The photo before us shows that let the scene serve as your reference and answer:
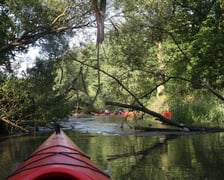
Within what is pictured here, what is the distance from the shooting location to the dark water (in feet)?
22.7

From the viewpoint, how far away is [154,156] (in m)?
8.93

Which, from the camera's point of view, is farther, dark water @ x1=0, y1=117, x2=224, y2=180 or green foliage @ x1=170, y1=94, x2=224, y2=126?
green foliage @ x1=170, y1=94, x2=224, y2=126

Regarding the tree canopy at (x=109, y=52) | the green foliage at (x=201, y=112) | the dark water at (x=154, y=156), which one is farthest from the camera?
the green foliage at (x=201, y=112)

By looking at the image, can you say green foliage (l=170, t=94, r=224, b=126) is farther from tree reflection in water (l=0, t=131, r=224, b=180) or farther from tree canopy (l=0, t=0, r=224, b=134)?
tree reflection in water (l=0, t=131, r=224, b=180)

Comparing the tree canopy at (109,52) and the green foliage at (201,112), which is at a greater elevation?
the tree canopy at (109,52)

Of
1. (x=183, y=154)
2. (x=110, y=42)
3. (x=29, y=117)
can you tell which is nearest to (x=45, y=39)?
(x=29, y=117)

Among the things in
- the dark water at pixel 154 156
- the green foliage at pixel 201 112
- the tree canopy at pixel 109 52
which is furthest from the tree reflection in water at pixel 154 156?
the green foliage at pixel 201 112

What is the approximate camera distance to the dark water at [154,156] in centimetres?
693

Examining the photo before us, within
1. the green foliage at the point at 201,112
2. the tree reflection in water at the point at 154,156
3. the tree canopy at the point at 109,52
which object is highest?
the tree canopy at the point at 109,52

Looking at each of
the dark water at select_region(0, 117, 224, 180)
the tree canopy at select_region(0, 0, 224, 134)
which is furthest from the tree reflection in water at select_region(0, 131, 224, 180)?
the tree canopy at select_region(0, 0, 224, 134)

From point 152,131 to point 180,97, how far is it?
833cm

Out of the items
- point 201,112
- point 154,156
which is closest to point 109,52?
point 154,156

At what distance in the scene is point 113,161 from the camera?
8.28 meters

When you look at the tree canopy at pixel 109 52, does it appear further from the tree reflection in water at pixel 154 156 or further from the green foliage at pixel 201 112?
the tree reflection in water at pixel 154 156
